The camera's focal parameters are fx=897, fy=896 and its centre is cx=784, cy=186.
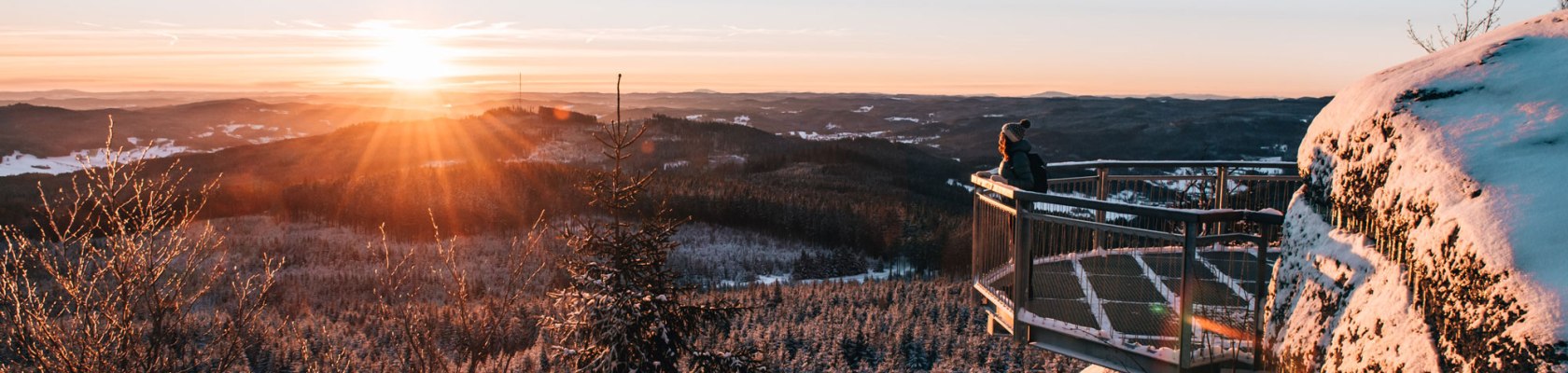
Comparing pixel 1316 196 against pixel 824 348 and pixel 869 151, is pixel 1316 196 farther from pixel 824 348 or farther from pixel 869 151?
pixel 869 151

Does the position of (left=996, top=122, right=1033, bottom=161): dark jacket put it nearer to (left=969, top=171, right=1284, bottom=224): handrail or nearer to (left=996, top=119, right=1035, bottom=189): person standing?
(left=996, top=119, right=1035, bottom=189): person standing

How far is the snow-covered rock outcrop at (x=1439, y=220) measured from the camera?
3477mm

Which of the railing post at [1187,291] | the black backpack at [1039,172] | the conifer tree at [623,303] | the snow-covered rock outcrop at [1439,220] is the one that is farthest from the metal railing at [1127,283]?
the conifer tree at [623,303]

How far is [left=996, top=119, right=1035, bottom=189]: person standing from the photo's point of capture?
9008 millimetres

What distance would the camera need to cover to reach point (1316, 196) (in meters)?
5.46

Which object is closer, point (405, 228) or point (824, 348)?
point (824, 348)

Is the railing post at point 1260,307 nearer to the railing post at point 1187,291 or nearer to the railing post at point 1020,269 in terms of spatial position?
the railing post at point 1187,291

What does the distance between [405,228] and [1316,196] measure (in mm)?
35881

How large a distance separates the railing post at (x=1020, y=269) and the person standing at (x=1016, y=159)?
2066 mm

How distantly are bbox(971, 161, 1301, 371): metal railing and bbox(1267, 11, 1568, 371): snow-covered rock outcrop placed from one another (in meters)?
0.56

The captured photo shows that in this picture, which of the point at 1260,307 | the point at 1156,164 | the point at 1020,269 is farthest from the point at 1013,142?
the point at 1260,307

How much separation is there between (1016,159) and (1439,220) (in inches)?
204

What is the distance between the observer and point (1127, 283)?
8.53m

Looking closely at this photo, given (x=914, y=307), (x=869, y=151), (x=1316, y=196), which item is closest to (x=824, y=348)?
(x=914, y=307)
